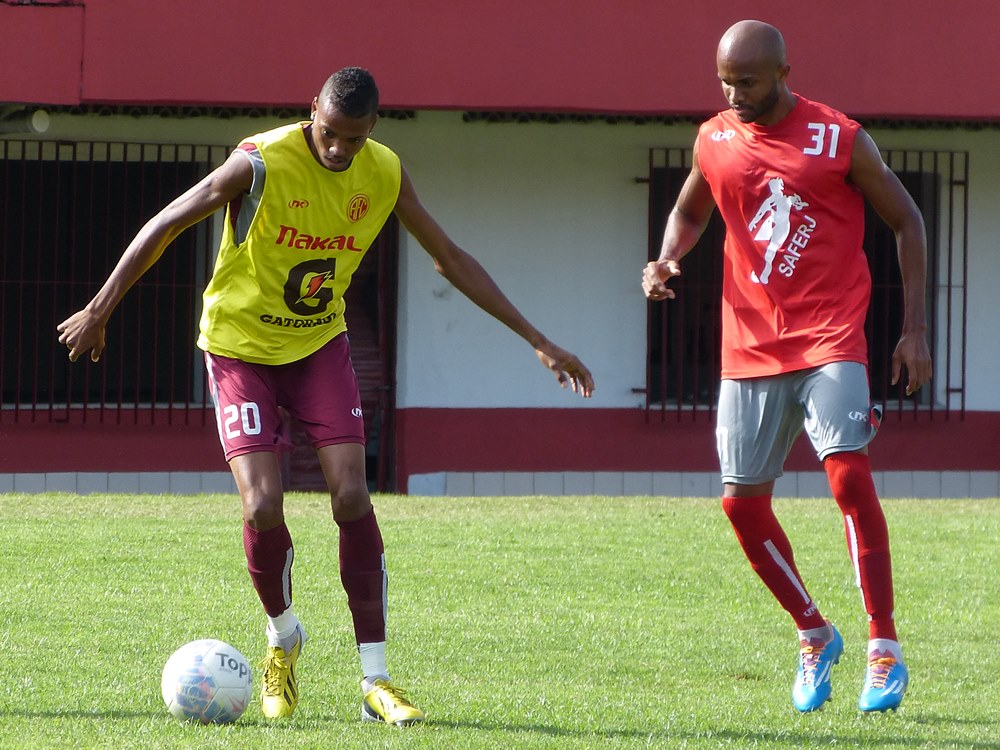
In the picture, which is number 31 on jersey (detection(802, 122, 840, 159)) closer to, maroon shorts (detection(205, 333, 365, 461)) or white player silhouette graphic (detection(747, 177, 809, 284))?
white player silhouette graphic (detection(747, 177, 809, 284))

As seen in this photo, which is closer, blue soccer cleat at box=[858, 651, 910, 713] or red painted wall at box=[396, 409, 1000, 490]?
blue soccer cleat at box=[858, 651, 910, 713]

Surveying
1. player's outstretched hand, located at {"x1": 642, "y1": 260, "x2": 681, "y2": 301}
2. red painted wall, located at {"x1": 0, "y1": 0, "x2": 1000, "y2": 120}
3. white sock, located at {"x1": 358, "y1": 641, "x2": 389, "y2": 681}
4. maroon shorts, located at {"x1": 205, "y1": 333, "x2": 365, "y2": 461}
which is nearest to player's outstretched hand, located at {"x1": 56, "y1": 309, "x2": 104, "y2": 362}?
maroon shorts, located at {"x1": 205, "y1": 333, "x2": 365, "y2": 461}

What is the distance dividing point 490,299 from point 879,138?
9.40 metres

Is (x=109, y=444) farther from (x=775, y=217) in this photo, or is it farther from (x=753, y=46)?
(x=753, y=46)

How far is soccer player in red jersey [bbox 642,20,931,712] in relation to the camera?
5086 millimetres

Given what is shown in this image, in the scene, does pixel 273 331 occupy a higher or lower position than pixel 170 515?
higher

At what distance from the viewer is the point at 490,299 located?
524 cm

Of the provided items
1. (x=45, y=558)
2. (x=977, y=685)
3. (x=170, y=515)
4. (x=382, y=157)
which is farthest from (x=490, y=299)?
(x=170, y=515)

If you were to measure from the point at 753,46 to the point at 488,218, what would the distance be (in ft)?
28.1

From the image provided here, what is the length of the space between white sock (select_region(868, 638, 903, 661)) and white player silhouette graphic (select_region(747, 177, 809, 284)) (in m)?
1.25

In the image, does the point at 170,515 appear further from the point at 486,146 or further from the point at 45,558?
the point at 486,146

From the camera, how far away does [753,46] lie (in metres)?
5.06

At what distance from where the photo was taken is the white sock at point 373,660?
193 inches

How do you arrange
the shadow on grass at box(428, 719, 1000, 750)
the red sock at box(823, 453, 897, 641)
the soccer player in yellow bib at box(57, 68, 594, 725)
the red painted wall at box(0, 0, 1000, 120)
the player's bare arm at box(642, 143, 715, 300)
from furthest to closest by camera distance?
1. the red painted wall at box(0, 0, 1000, 120)
2. the player's bare arm at box(642, 143, 715, 300)
3. the red sock at box(823, 453, 897, 641)
4. the soccer player in yellow bib at box(57, 68, 594, 725)
5. the shadow on grass at box(428, 719, 1000, 750)
